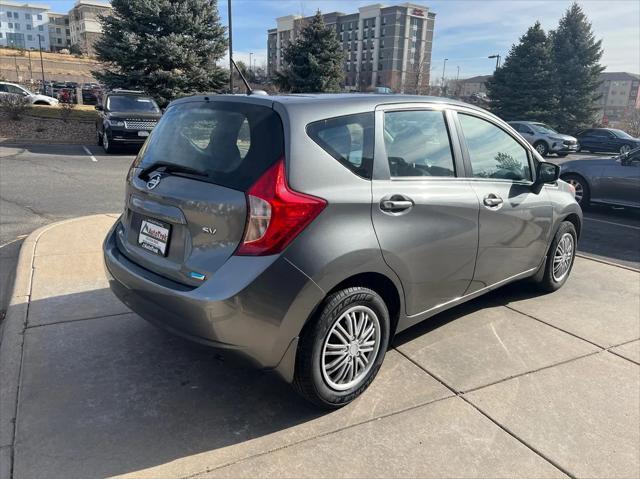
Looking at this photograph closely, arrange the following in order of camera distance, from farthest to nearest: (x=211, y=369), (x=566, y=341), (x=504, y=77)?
1. (x=504, y=77)
2. (x=566, y=341)
3. (x=211, y=369)

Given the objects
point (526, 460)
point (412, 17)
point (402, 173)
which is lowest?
point (526, 460)

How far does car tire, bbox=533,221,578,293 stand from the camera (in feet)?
15.2

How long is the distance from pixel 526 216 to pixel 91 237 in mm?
4735

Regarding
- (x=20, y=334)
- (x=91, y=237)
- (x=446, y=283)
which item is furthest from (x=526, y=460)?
(x=91, y=237)

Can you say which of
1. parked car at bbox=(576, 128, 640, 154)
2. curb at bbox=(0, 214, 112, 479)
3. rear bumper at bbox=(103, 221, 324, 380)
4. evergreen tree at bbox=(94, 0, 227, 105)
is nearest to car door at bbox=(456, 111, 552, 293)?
rear bumper at bbox=(103, 221, 324, 380)

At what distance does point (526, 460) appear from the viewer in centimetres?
257

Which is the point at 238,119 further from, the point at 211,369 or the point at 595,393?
the point at 595,393

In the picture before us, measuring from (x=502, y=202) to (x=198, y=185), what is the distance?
229cm

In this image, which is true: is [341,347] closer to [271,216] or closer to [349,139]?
[271,216]

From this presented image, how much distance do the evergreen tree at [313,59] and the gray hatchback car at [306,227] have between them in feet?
79.4

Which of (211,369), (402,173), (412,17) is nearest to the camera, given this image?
(402,173)

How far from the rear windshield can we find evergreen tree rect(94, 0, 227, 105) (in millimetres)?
17554

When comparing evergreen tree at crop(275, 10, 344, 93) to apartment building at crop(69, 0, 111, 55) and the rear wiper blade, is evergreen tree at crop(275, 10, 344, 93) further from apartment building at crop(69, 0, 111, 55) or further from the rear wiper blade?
apartment building at crop(69, 0, 111, 55)

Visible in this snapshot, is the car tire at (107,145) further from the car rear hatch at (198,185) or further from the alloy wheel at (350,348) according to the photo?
the alloy wheel at (350,348)
